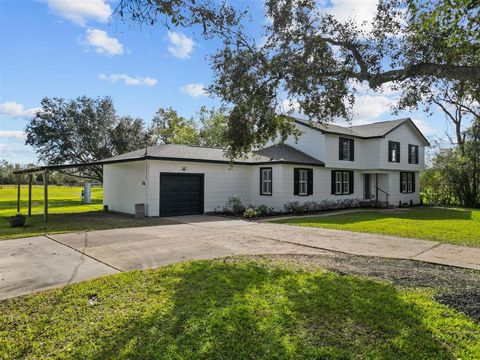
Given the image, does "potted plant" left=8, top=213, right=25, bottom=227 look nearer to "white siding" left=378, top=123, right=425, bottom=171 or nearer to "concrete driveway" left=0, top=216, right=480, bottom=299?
"concrete driveway" left=0, top=216, right=480, bottom=299

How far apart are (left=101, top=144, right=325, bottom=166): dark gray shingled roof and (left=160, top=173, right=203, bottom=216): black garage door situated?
1040mm

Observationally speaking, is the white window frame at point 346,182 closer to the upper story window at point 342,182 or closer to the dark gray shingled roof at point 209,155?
the upper story window at point 342,182

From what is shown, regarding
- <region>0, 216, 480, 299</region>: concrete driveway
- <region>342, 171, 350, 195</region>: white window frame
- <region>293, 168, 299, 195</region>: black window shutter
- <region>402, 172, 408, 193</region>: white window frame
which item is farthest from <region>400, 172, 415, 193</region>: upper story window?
<region>0, 216, 480, 299</region>: concrete driveway

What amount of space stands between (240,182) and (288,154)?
11.8 ft

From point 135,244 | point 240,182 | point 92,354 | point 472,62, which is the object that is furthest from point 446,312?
point 240,182

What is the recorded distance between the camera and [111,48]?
8.95 metres

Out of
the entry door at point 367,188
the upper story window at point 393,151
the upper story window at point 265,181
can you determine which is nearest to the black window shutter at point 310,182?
the upper story window at point 265,181

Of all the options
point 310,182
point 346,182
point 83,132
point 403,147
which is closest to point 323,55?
point 310,182

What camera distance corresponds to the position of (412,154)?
26.4m

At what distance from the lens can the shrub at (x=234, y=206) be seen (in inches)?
714

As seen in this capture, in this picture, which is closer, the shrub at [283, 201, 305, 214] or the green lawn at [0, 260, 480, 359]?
the green lawn at [0, 260, 480, 359]

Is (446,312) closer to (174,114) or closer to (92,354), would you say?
(92,354)

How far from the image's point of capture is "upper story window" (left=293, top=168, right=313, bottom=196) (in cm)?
1952

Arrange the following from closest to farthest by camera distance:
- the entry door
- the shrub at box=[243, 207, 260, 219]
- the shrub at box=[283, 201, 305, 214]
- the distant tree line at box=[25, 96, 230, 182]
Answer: the shrub at box=[243, 207, 260, 219], the shrub at box=[283, 201, 305, 214], the entry door, the distant tree line at box=[25, 96, 230, 182]
